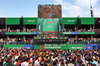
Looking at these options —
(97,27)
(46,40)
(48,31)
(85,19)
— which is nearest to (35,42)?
(46,40)

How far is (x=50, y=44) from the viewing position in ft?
88.9

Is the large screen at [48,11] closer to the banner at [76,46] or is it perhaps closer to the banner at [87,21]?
the banner at [87,21]

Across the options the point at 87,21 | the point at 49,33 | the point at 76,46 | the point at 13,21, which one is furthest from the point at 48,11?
the point at 76,46

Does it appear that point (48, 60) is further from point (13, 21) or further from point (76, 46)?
point (13, 21)

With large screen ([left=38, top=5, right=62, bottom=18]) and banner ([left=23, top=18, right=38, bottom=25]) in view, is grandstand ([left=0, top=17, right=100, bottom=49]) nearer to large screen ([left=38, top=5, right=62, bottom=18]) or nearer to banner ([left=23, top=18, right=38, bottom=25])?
banner ([left=23, top=18, right=38, bottom=25])

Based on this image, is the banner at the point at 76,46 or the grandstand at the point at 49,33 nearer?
the grandstand at the point at 49,33

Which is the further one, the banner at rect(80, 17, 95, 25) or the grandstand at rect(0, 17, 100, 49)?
the banner at rect(80, 17, 95, 25)

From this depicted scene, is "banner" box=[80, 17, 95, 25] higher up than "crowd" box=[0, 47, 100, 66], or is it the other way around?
"banner" box=[80, 17, 95, 25]

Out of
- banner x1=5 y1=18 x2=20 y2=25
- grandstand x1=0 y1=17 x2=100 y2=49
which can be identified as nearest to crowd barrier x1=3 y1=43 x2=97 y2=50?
grandstand x1=0 y1=17 x2=100 y2=49

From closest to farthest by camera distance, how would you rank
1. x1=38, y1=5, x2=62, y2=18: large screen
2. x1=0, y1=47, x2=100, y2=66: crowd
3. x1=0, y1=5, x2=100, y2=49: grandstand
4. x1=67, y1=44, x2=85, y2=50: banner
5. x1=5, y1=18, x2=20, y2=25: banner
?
x1=0, y1=47, x2=100, y2=66: crowd
x1=0, y1=5, x2=100, y2=49: grandstand
x1=67, y1=44, x2=85, y2=50: banner
x1=5, y1=18, x2=20, y2=25: banner
x1=38, y1=5, x2=62, y2=18: large screen

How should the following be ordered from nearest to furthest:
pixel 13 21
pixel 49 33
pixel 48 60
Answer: pixel 48 60 → pixel 13 21 → pixel 49 33

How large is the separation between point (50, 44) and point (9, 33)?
1595 cm

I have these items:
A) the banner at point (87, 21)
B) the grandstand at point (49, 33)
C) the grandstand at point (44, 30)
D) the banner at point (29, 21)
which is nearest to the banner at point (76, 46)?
the grandstand at point (49, 33)

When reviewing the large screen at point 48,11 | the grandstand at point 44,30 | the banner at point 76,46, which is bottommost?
the banner at point 76,46
